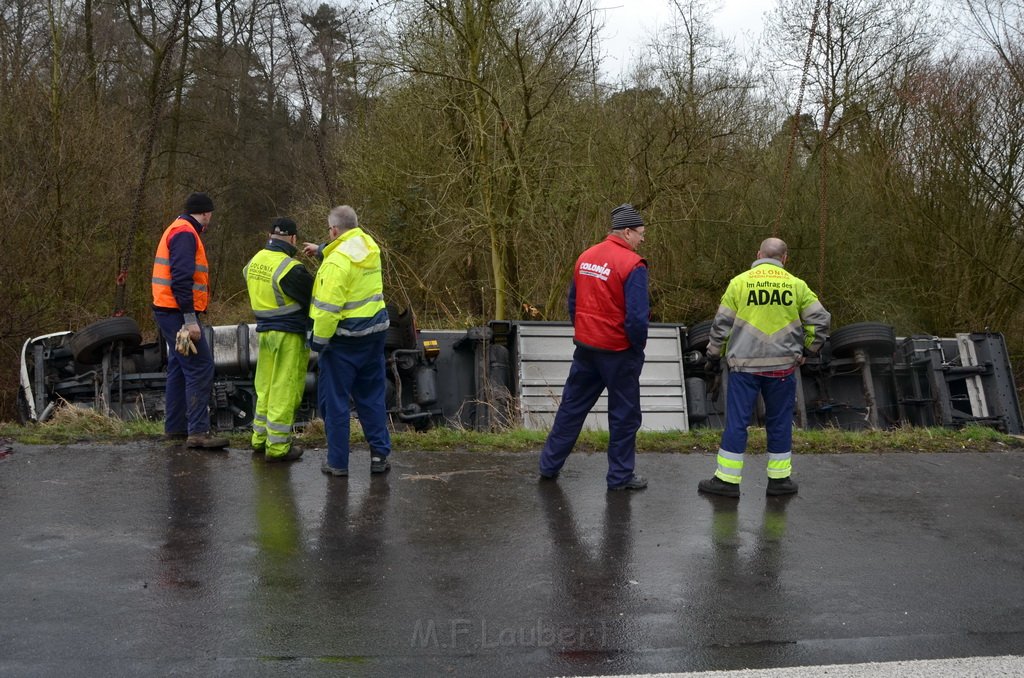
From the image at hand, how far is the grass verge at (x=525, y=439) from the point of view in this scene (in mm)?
7453

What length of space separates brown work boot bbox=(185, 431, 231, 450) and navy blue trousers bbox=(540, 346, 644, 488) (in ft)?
8.17

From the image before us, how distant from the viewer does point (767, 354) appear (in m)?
6.25

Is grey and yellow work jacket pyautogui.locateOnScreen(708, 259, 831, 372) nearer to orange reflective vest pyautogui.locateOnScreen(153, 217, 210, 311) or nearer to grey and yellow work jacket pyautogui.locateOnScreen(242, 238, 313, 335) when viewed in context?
grey and yellow work jacket pyautogui.locateOnScreen(242, 238, 313, 335)

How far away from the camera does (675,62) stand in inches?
620

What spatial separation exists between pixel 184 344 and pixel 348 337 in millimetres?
1449

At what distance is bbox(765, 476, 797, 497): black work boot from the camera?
6.38m

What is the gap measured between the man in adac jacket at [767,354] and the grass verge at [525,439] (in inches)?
54.9

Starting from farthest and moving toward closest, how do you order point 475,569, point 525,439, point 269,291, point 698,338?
point 698,338, point 525,439, point 269,291, point 475,569

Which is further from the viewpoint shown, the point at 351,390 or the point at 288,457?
the point at 288,457

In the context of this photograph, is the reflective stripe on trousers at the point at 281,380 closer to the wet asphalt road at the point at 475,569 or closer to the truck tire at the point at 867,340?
the wet asphalt road at the point at 475,569

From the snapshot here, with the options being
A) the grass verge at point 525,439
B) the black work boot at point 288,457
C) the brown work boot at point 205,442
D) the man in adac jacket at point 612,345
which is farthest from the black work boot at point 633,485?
the brown work boot at point 205,442

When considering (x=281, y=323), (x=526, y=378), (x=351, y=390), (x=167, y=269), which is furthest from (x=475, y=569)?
(x=526, y=378)

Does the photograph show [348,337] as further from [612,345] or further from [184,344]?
[612,345]


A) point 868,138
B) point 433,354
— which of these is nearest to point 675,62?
point 868,138
